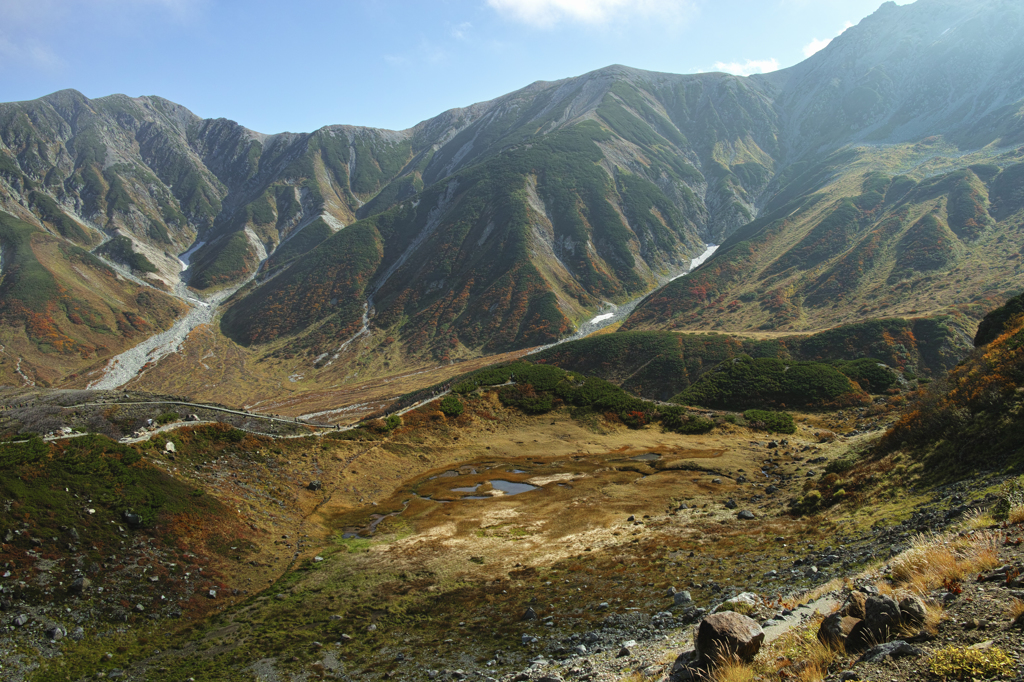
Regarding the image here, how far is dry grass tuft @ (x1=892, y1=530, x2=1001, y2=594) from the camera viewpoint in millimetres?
7902

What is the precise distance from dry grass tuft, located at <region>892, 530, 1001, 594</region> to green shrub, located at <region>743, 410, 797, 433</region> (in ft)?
144

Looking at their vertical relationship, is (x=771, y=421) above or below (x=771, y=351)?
below

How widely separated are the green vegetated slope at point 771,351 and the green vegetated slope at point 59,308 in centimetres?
12973

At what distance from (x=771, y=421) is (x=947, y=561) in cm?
4790

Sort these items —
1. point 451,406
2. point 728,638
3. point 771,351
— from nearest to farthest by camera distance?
1. point 728,638
2. point 451,406
3. point 771,351

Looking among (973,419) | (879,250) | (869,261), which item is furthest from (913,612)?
(879,250)

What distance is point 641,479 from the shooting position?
37.4 meters

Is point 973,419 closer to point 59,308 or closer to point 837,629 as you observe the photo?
point 837,629

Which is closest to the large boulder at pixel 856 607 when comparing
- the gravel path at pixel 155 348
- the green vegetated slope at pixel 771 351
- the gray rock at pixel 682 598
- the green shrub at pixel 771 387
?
the gray rock at pixel 682 598

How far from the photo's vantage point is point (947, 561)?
8.57 metres

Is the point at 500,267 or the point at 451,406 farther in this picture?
the point at 500,267

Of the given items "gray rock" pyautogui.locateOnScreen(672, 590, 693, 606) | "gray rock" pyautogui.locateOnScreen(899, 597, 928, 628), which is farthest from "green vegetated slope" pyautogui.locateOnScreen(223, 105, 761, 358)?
Answer: "gray rock" pyautogui.locateOnScreen(899, 597, 928, 628)

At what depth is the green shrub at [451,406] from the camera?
54.9 meters

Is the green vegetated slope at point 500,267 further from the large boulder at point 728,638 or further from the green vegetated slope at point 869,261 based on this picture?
the large boulder at point 728,638
